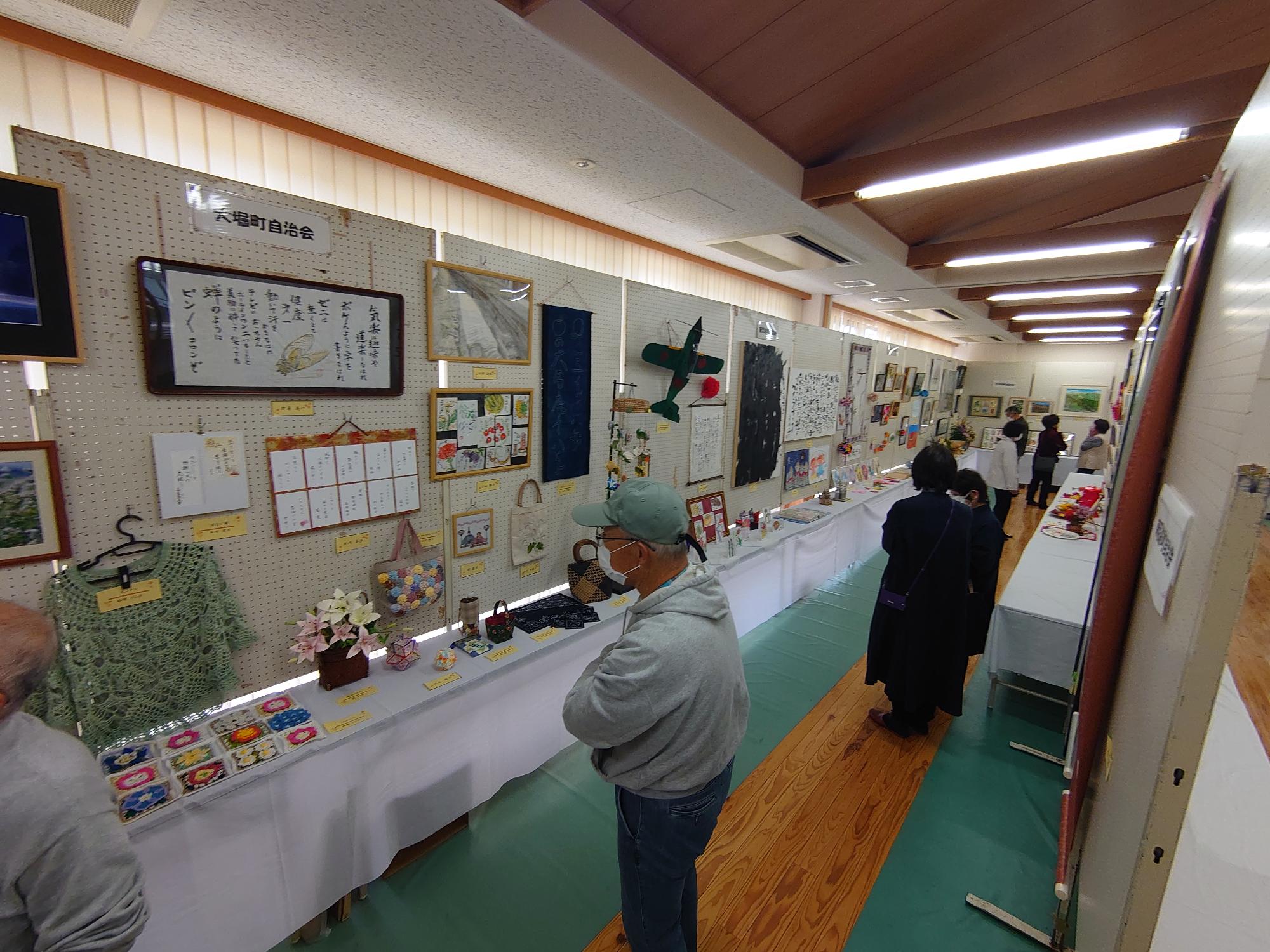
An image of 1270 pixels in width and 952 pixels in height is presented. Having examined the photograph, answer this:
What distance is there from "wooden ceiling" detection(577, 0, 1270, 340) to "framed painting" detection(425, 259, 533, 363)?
0.97 m

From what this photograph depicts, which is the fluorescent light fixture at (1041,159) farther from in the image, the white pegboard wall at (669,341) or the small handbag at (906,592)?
the small handbag at (906,592)

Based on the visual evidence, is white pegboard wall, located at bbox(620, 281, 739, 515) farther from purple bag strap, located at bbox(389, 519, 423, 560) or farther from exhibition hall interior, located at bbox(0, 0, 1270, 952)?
purple bag strap, located at bbox(389, 519, 423, 560)

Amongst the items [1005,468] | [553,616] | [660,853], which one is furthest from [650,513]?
[1005,468]

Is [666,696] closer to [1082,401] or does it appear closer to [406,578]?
[406,578]

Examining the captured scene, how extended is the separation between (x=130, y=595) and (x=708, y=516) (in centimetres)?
286

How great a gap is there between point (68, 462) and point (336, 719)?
104cm

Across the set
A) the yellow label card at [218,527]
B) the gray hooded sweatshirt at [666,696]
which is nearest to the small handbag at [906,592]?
the gray hooded sweatshirt at [666,696]

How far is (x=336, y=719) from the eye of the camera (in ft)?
5.53

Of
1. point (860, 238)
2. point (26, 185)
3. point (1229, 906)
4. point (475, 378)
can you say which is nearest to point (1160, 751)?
point (1229, 906)

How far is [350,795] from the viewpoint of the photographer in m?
1.69

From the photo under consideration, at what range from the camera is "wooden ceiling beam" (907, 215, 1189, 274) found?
3.13 meters

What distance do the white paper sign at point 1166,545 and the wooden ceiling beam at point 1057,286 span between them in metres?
4.43

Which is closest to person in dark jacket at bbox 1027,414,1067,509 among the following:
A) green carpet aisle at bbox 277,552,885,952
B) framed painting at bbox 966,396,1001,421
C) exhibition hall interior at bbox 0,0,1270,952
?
framed painting at bbox 966,396,1001,421

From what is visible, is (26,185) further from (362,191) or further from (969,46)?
(969,46)
